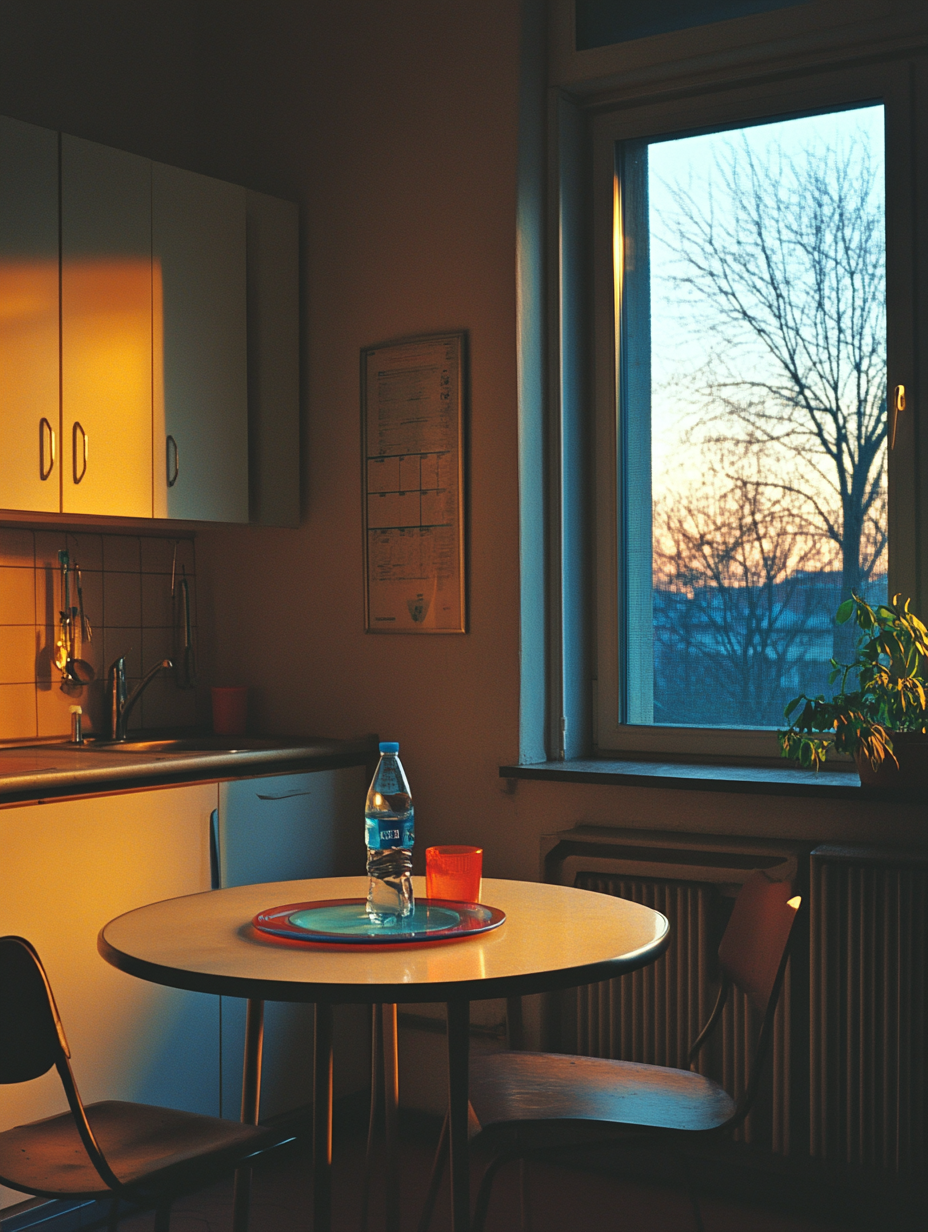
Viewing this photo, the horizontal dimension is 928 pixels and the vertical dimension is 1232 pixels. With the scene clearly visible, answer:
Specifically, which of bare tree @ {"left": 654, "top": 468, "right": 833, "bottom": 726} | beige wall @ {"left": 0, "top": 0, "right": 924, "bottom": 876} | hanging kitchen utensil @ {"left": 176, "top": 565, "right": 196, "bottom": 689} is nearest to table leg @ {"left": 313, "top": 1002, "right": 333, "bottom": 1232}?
beige wall @ {"left": 0, "top": 0, "right": 924, "bottom": 876}

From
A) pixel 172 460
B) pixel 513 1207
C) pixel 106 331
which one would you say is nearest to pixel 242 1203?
pixel 513 1207

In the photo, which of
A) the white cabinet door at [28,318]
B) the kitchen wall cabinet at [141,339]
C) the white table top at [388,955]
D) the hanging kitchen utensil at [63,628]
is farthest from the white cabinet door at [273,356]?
the white table top at [388,955]

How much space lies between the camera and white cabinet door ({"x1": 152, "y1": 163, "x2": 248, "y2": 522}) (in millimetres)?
3141

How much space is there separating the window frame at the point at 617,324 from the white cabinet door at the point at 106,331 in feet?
3.42

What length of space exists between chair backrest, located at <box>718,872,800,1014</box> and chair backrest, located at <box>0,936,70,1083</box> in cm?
105

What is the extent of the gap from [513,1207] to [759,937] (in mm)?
1058

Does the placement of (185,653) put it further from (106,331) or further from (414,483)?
(106,331)

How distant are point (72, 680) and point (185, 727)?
437 mm

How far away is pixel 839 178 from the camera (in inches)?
118

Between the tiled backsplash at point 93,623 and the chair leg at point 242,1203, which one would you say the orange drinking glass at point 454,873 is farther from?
the tiled backsplash at point 93,623

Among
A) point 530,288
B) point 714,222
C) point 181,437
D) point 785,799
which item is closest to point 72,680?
point 181,437

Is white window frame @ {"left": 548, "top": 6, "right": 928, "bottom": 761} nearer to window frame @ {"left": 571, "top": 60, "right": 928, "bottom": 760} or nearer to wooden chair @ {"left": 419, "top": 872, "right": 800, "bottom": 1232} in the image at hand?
window frame @ {"left": 571, "top": 60, "right": 928, "bottom": 760}

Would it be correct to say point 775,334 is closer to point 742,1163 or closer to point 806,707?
point 806,707

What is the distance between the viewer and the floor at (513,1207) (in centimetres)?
263
